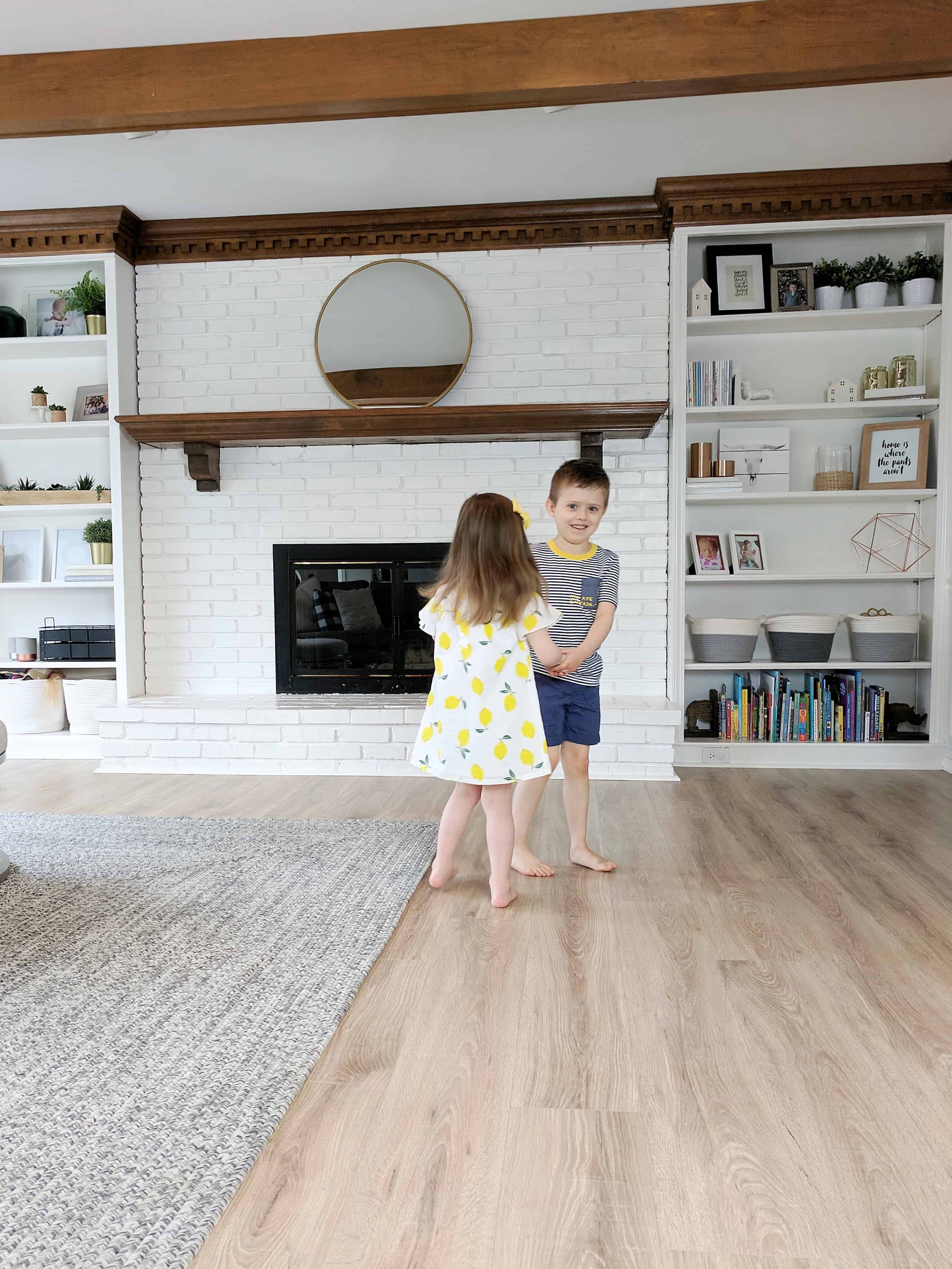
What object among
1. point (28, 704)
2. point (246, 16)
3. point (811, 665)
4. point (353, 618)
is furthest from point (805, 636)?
point (28, 704)

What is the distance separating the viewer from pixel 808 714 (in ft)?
13.0

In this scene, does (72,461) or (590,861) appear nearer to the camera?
(590,861)

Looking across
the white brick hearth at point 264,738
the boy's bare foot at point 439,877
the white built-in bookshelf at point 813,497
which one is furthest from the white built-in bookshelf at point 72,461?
the white built-in bookshelf at point 813,497

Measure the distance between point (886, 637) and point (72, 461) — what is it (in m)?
3.89

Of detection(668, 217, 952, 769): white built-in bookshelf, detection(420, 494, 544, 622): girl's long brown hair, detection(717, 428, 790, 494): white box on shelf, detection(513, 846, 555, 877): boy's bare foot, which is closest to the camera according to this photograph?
detection(420, 494, 544, 622): girl's long brown hair

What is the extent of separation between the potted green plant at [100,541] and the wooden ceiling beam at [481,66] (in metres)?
1.82

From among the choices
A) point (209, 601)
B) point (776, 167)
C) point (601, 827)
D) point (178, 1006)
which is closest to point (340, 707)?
point (209, 601)

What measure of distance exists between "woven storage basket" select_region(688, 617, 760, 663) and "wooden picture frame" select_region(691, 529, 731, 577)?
9.2 inches

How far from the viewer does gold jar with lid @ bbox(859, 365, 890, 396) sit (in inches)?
155

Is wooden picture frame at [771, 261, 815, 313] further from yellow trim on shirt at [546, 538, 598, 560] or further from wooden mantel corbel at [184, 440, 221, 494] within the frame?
wooden mantel corbel at [184, 440, 221, 494]

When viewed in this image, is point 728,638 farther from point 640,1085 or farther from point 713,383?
point 640,1085

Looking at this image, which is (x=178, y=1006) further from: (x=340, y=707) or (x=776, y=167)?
(x=776, y=167)

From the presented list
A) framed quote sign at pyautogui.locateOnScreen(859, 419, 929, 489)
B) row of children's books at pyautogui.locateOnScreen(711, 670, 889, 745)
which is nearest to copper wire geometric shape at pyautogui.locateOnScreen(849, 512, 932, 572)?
framed quote sign at pyautogui.locateOnScreen(859, 419, 929, 489)

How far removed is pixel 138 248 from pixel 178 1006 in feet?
12.1
